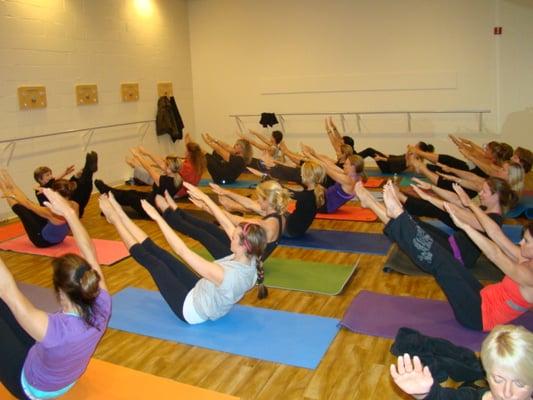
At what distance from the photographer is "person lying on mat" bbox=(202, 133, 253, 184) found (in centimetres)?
741

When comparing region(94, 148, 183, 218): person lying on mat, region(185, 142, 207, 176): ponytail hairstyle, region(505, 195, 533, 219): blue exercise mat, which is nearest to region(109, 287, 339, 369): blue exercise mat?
region(94, 148, 183, 218): person lying on mat

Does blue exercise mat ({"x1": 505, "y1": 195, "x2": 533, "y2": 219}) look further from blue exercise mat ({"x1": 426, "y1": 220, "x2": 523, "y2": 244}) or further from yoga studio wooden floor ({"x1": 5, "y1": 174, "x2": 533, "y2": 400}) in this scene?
yoga studio wooden floor ({"x1": 5, "y1": 174, "x2": 533, "y2": 400})

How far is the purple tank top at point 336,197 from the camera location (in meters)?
5.71

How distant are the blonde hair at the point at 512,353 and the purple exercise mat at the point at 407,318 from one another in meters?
1.49

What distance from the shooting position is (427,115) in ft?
28.0

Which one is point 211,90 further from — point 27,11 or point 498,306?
point 498,306

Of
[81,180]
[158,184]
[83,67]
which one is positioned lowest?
[158,184]

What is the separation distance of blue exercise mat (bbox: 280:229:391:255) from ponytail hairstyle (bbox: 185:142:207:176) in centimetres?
202

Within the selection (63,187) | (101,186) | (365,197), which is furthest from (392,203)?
(101,186)

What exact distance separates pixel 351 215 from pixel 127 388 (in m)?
3.66

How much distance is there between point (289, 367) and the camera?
112 inches

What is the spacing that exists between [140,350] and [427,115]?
6797 mm

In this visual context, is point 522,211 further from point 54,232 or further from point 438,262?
point 54,232

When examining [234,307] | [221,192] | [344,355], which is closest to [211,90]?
[221,192]
